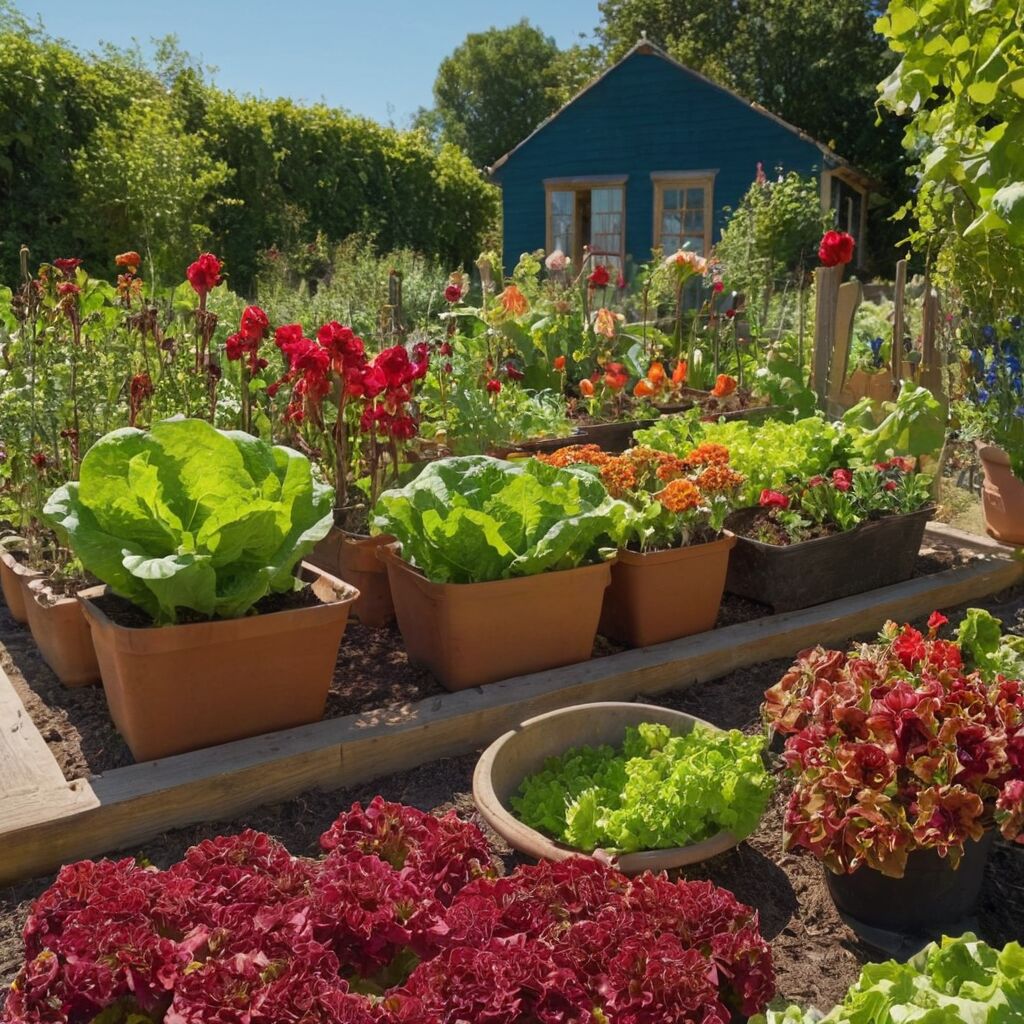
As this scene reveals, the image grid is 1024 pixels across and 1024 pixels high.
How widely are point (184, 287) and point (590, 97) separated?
13.5 m

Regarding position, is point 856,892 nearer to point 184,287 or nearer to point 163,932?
point 163,932

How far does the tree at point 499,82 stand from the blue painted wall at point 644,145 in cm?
3148

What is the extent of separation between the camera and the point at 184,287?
5.20 m

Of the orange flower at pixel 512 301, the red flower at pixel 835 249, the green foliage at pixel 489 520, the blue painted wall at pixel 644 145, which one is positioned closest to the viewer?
Result: the green foliage at pixel 489 520

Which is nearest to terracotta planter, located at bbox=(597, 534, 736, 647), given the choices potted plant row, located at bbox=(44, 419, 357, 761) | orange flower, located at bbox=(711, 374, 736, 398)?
potted plant row, located at bbox=(44, 419, 357, 761)

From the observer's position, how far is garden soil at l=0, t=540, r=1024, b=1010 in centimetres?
192

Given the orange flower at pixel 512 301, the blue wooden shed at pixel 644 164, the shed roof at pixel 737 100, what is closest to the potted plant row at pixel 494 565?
the orange flower at pixel 512 301

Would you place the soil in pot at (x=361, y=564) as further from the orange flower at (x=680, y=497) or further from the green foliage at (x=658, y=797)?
the green foliage at (x=658, y=797)

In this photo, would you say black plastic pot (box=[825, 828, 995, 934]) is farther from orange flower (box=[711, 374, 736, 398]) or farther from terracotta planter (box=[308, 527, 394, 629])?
orange flower (box=[711, 374, 736, 398])

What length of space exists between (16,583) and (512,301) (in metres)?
→ 3.16

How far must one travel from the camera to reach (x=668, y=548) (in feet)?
10.4

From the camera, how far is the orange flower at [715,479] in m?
3.21

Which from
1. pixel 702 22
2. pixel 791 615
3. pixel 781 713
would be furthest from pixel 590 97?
Result: pixel 781 713

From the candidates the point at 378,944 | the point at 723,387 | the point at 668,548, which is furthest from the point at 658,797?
the point at 723,387
